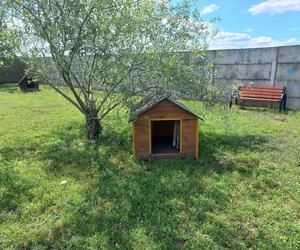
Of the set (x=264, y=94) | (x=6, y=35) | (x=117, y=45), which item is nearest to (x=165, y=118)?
(x=117, y=45)

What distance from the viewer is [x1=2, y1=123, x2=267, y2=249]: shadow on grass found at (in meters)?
2.78

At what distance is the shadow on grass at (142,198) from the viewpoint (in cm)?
278

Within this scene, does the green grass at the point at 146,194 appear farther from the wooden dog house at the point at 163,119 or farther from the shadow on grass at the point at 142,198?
the wooden dog house at the point at 163,119

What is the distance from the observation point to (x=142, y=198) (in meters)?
3.48

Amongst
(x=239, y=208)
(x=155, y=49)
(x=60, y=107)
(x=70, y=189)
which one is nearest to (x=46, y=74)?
(x=155, y=49)

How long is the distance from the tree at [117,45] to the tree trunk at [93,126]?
1.19 ft

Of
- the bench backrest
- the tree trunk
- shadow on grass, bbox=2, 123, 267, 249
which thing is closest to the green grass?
shadow on grass, bbox=2, 123, 267, 249

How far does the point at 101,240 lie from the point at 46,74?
339cm

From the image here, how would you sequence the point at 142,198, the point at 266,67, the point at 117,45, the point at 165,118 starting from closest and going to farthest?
the point at 142,198, the point at 117,45, the point at 165,118, the point at 266,67

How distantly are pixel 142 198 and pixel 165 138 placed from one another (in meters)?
2.55

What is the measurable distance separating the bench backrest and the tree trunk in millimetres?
4639

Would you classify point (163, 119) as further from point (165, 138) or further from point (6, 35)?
point (6, 35)

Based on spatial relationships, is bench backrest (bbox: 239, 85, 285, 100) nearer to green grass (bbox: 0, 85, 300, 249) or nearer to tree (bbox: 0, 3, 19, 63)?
green grass (bbox: 0, 85, 300, 249)

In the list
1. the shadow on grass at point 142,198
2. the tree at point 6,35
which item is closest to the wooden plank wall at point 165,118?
the shadow on grass at point 142,198
